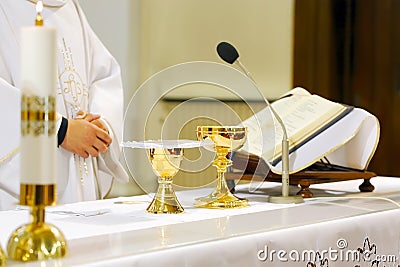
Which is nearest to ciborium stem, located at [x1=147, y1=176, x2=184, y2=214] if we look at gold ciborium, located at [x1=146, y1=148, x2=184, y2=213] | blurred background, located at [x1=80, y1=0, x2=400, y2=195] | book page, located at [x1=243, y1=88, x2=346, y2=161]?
gold ciborium, located at [x1=146, y1=148, x2=184, y2=213]

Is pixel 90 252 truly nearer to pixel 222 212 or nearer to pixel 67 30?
pixel 222 212

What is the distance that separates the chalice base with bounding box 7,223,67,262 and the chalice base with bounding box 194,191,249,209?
0.81m

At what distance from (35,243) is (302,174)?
1.24m

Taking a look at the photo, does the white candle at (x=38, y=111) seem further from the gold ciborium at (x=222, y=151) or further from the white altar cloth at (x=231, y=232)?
the gold ciborium at (x=222, y=151)

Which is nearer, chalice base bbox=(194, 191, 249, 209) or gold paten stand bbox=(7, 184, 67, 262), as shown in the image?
gold paten stand bbox=(7, 184, 67, 262)

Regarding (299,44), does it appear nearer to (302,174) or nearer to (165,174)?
(302,174)

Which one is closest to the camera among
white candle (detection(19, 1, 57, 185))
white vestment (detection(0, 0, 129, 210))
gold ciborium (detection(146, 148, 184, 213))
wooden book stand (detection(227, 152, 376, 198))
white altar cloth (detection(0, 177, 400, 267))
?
white candle (detection(19, 1, 57, 185))

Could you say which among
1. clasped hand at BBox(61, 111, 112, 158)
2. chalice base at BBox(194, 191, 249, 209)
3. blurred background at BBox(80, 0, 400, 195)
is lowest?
chalice base at BBox(194, 191, 249, 209)

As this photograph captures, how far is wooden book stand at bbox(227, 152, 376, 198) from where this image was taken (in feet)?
7.48

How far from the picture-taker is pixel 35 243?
134 cm

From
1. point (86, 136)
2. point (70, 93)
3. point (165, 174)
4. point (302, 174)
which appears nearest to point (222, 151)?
point (165, 174)

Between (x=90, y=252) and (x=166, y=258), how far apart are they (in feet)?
0.43

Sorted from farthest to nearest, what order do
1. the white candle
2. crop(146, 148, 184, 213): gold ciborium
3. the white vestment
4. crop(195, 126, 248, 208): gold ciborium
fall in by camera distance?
the white vestment → crop(195, 126, 248, 208): gold ciborium → crop(146, 148, 184, 213): gold ciborium → the white candle

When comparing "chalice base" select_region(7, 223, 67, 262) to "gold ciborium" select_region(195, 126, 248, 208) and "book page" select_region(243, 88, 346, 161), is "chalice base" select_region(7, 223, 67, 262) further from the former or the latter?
"book page" select_region(243, 88, 346, 161)
